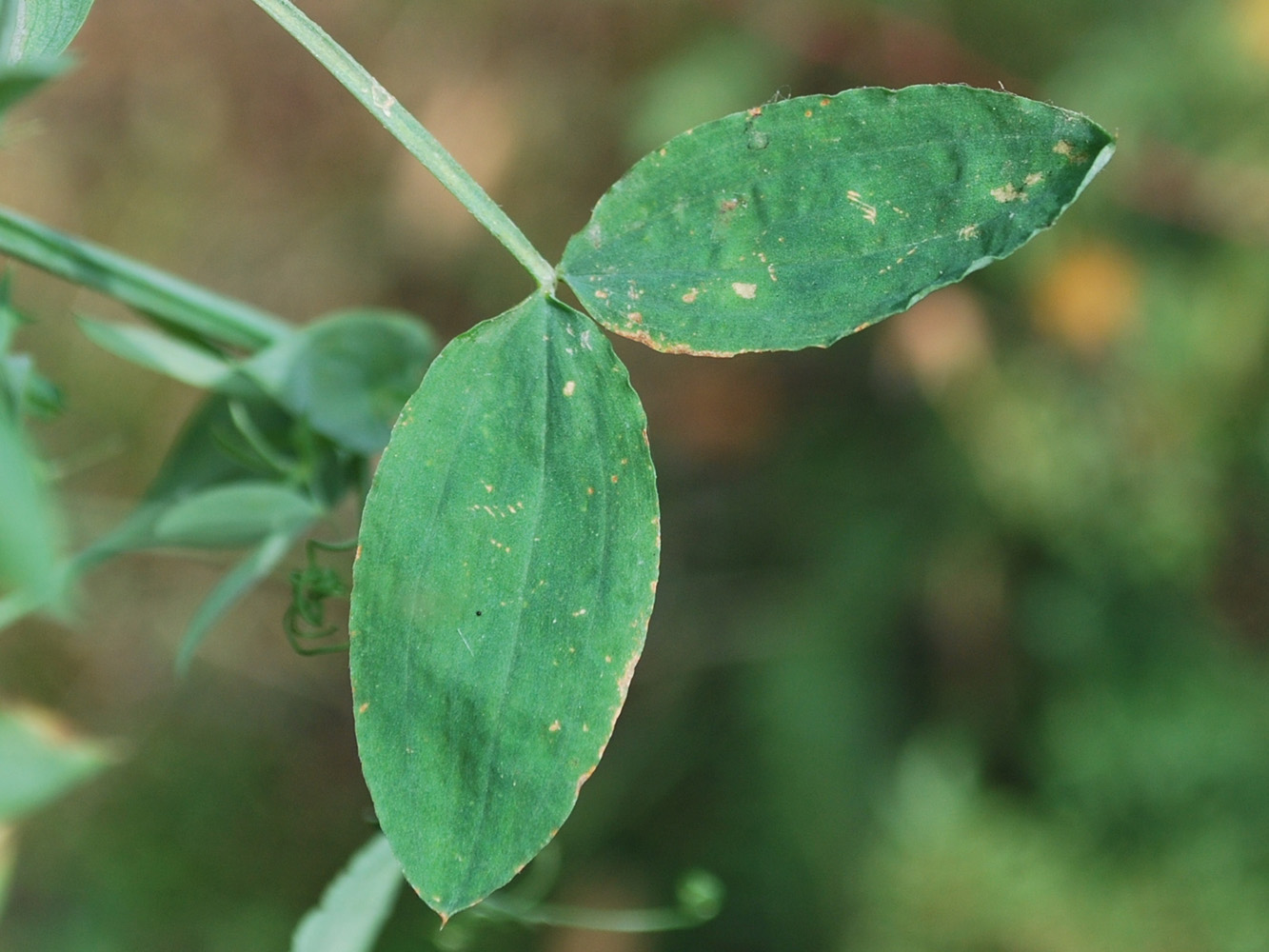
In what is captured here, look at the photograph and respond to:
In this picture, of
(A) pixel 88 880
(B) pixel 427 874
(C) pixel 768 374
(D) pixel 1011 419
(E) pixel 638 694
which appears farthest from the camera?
(C) pixel 768 374

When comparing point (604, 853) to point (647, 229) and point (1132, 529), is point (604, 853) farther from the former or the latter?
point (647, 229)

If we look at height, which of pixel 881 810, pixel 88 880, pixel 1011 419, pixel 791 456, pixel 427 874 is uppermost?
pixel 427 874

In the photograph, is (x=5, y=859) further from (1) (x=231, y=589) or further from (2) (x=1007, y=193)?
(2) (x=1007, y=193)

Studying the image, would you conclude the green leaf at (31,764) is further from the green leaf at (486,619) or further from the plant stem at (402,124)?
the plant stem at (402,124)

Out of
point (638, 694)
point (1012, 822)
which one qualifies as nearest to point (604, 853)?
point (638, 694)

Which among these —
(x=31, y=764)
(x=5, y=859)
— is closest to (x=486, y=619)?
(x=31, y=764)

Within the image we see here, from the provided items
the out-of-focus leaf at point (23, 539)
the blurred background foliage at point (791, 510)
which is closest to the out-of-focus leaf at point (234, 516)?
the out-of-focus leaf at point (23, 539)

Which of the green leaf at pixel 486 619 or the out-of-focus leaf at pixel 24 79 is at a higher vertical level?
the out-of-focus leaf at pixel 24 79

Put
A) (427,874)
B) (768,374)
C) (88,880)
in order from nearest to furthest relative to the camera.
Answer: (427,874) → (88,880) → (768,374)
